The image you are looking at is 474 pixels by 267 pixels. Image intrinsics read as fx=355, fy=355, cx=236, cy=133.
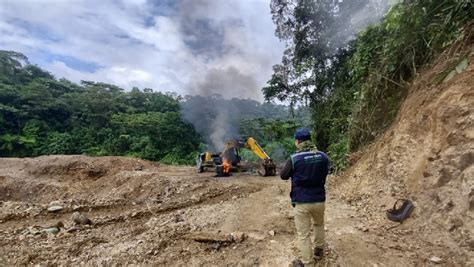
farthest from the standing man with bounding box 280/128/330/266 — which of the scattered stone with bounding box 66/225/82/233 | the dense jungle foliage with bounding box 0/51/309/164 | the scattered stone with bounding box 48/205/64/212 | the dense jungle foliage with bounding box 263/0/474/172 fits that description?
the dense jungle foliage with bounding box 0/51/309/164

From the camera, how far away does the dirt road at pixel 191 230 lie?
4.45 meters

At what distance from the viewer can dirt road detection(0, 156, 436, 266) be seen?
4453mm

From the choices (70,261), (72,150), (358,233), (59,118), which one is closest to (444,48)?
(358,233)

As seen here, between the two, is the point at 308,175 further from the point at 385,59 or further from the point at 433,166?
the point at 385,59

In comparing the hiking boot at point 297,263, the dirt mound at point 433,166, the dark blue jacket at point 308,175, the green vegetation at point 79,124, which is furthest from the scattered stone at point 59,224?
the green vegetation at point 79,124

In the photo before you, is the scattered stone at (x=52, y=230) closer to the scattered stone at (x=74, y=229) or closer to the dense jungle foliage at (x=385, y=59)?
the scattered stone at (x=74, y=229)

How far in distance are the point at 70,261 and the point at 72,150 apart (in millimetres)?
22971

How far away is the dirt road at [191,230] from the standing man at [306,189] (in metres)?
0.45

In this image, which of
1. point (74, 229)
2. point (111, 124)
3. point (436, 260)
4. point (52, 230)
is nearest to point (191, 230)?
point (74, 229)

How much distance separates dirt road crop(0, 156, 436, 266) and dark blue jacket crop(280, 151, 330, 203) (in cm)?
85

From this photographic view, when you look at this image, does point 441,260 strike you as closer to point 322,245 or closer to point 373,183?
point 322,245

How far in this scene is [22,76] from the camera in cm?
3306

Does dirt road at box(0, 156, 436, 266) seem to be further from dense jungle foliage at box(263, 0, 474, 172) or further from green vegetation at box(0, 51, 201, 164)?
green vegetation at box(0, 51, 201, 164)

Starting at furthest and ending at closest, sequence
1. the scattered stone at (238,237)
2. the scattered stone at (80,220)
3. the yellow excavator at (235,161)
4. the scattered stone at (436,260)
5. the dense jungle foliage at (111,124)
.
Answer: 1. the dense jungle foliage at (111,124)
2. the yellow excavator at (235,161)
3. the scattered stone at (80,220)
4. the scattered stone at (238,237)
5. the scattered stone at (436,260)
